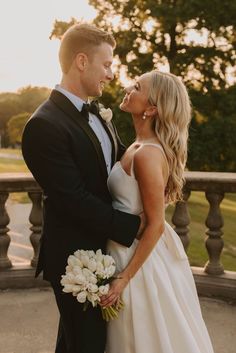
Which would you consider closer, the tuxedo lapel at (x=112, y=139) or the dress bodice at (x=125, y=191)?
the dress bodice at (x=125, y=191)

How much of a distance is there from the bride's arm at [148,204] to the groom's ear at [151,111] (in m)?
0.22

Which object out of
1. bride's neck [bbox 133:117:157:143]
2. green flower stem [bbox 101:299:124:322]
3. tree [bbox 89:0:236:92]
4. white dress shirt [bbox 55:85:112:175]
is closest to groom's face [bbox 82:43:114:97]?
white dress shirt [bbox 55:85:112:175]

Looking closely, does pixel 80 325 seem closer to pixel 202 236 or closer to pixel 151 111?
pixel 151 111

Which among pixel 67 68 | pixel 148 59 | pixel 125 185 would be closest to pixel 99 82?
pixel 67 68

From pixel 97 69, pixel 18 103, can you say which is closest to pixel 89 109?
pixel 97 69

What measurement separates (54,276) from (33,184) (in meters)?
2.26

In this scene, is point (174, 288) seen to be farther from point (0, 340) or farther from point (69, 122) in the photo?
point (0, 340)

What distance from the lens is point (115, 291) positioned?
271 cm

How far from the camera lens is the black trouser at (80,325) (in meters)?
2.79

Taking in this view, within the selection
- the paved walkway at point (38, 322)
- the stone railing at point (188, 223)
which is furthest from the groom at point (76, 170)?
the stone railing at point (188, 223)

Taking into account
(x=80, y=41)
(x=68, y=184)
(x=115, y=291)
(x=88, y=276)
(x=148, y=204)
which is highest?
(x=80, y=41)

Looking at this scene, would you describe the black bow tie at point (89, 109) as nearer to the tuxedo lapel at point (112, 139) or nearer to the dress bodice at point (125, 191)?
the tuxedo lapel at point (112, 139)

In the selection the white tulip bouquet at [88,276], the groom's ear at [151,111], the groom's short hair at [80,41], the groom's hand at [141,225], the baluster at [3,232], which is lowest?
the baluster at [3,232]

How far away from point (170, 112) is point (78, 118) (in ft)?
1.66
